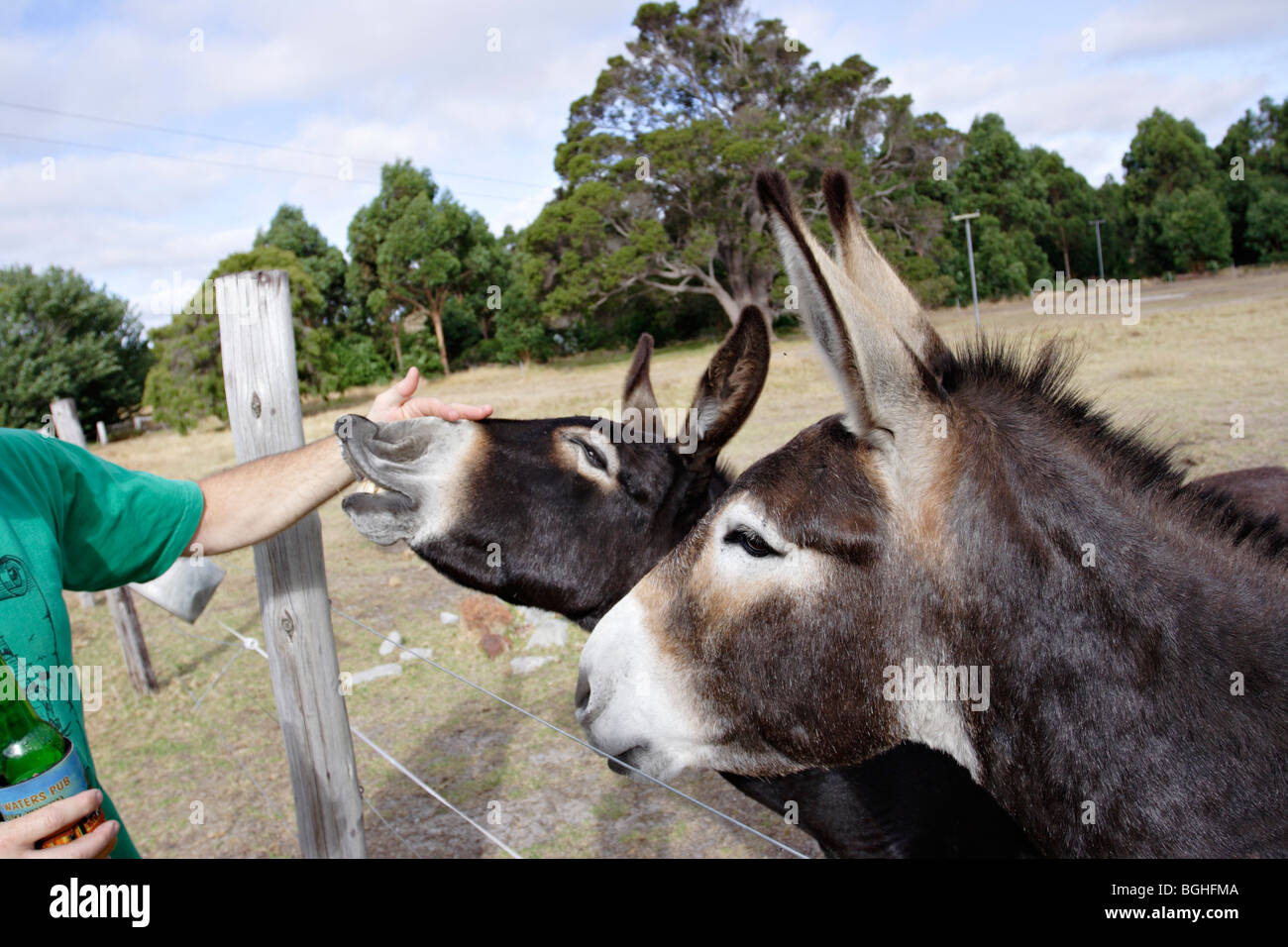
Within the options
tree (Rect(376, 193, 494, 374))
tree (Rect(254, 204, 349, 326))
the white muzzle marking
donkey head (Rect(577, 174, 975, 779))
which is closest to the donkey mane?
donkey head (Rect(577, 174, 975, 779))

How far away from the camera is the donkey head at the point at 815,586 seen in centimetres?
170

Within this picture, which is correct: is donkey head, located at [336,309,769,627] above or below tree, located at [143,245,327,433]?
below

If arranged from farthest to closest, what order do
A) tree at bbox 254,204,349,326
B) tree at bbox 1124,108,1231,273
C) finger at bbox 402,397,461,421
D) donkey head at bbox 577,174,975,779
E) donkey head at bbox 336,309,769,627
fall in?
1. tree at bbox 1124,108,1231,273
2. tree at bbox 254,204,349,326
3. finger at bbox 402,397,461,421
4. donkey head at bbox 336,309,769,627
5. donkey head at bbox 577,174,975,779

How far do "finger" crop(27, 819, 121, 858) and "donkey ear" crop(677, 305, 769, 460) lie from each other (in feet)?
8.09

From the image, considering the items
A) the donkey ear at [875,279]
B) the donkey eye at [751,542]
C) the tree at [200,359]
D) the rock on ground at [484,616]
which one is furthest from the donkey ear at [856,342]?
the tree at [200,359]

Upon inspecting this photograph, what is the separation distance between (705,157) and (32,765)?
41.2m

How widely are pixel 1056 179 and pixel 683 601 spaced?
72.3 m

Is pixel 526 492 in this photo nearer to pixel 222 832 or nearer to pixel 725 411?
pixel 725 411

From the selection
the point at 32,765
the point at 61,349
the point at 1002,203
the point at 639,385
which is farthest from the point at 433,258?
the point at 1002,203

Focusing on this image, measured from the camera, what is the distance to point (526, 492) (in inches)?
130

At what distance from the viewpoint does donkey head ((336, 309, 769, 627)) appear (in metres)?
3.08

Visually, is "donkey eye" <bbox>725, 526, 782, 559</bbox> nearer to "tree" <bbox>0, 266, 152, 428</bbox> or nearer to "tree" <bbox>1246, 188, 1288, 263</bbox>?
"tree" <bbox>0, 266, 152, 428</bbox>

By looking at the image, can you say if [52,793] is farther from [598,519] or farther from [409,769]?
[409,769]
